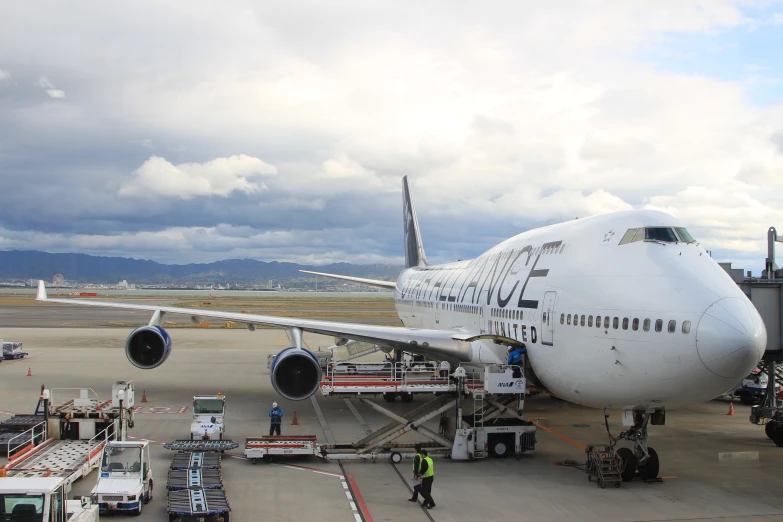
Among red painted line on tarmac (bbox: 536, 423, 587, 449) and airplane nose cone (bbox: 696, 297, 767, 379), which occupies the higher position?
airplane nose cone (bbox: 696, 297, 767, 379)

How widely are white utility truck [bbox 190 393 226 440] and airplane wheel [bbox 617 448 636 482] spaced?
1087cm

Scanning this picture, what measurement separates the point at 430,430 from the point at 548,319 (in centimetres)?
457

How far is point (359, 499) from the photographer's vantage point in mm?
14016

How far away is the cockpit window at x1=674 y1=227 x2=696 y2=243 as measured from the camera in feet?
47.3

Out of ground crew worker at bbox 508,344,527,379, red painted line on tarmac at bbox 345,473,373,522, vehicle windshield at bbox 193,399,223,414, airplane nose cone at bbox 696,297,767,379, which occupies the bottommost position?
red painted line on tarmac at bbox 345,473,373,522

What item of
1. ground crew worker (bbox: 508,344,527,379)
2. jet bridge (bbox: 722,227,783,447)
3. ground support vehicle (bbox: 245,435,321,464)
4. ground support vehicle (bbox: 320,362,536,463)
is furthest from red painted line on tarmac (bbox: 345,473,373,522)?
jet bridge (bbox: 722,227,783,447)

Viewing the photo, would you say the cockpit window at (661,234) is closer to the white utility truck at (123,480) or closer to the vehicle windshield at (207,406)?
the white utility truck at (123,480)

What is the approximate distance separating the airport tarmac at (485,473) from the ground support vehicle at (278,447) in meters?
0.27

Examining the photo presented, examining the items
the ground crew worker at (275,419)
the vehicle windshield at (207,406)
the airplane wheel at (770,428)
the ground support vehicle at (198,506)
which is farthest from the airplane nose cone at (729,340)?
Result: the vehicle windshield at (207,406)

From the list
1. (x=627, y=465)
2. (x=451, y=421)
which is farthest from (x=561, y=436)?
(x=627, y=465)

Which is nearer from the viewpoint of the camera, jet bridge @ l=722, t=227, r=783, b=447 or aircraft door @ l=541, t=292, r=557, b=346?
aircraft door @ l=541, t=292, r=557, b=346

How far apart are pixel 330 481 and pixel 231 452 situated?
3914 mm

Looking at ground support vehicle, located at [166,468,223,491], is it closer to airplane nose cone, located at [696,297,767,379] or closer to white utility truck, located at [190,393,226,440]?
white utility truck, located at [190,393,226,440]

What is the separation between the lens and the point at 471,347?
64.7ft
